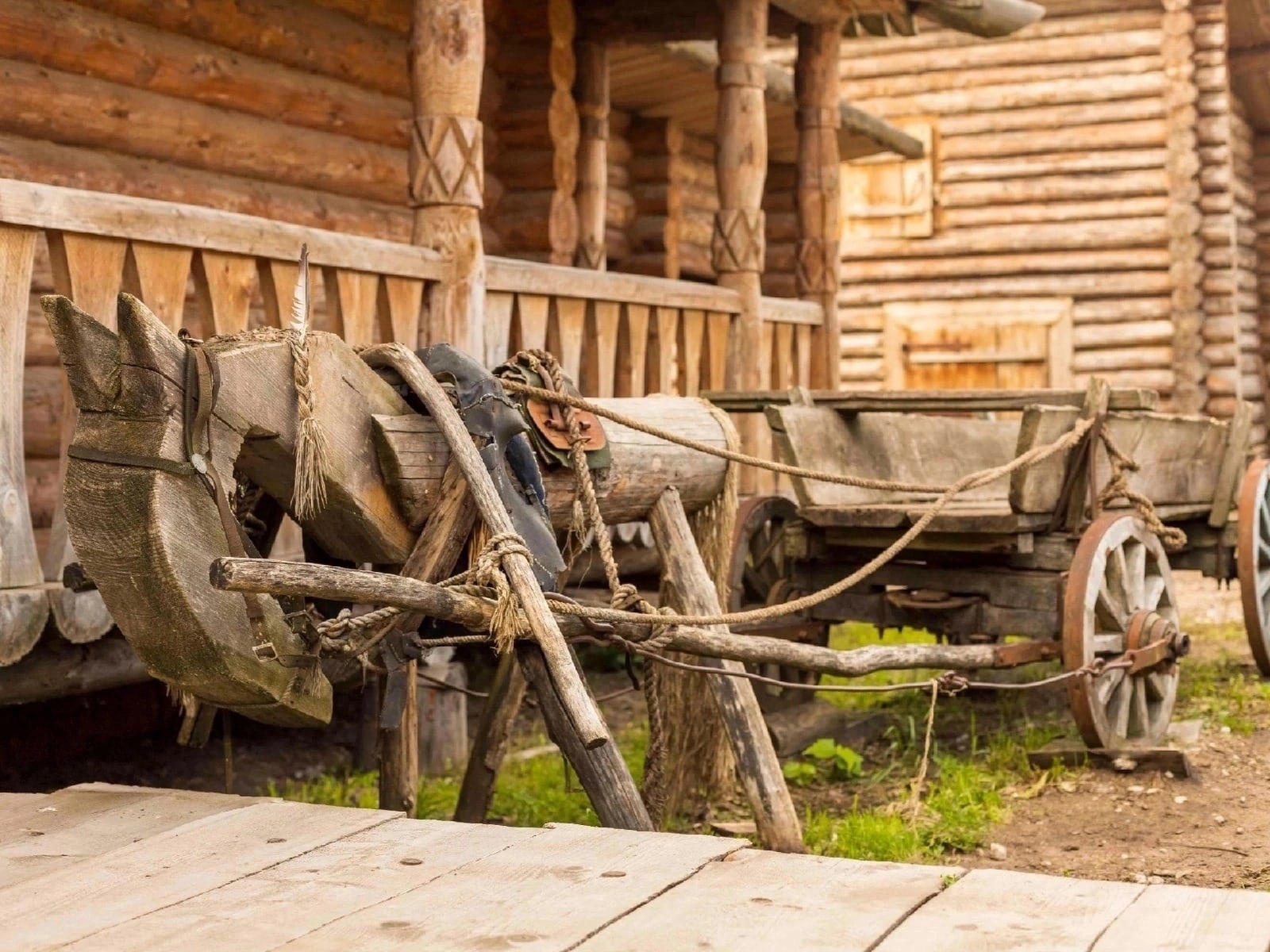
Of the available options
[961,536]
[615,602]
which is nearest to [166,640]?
[615,602]

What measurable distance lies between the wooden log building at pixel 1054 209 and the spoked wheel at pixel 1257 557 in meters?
7.68

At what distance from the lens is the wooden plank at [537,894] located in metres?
2.46

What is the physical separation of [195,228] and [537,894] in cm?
321

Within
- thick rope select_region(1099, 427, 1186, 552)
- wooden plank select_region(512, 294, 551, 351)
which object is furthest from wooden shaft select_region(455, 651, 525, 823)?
thick rope select_region(1099, 427, 1186, 552)

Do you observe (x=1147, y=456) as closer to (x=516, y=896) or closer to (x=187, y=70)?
(x=516, y=896)

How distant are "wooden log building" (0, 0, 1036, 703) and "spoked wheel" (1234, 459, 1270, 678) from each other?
8.40 ft

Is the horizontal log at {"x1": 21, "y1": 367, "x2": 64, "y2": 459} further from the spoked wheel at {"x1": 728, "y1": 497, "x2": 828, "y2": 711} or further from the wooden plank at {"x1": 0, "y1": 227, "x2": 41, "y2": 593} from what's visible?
the spoked wheel at {"x1": 728, "y1": 497, "x2": 828, "y2": 711}

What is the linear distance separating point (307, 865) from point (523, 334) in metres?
4.14

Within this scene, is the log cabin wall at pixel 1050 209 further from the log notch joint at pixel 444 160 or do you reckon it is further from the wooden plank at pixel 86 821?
the wooden plank at pixel 86 821

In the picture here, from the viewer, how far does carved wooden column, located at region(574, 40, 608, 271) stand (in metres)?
10.5

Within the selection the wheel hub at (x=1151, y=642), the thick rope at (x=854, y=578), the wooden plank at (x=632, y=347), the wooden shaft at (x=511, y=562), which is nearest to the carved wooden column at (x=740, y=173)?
the wooden plank at (x=632, y=347)

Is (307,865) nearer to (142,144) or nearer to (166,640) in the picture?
(166,640)

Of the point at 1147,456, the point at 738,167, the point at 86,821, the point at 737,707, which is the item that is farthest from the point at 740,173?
the point at 86,821

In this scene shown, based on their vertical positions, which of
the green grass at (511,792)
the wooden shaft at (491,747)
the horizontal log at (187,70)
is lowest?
the green grass at (511,792)
